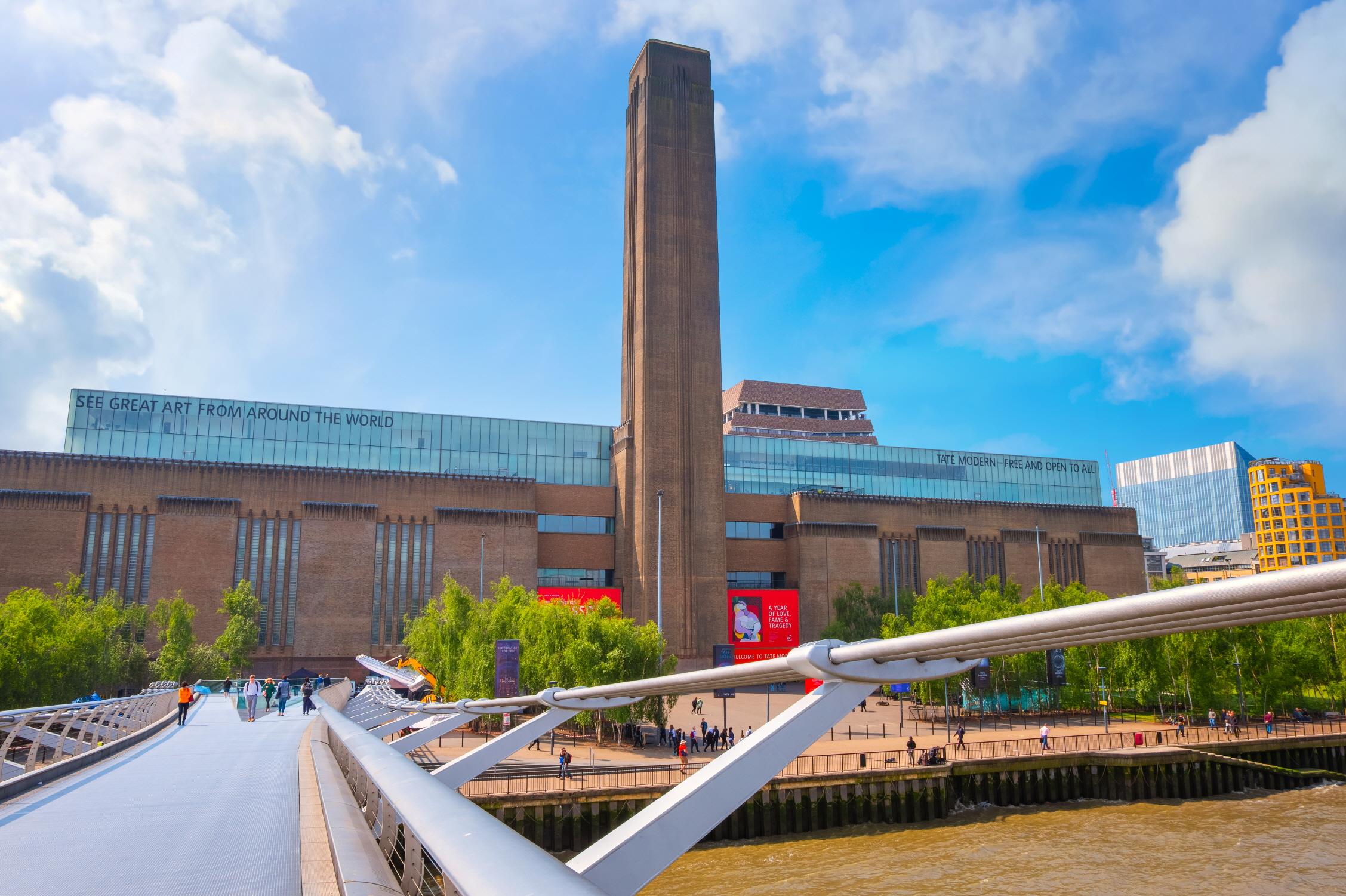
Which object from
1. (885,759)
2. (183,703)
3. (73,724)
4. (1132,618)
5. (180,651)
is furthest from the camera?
(180,651)

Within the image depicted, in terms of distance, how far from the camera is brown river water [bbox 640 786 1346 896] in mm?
22750

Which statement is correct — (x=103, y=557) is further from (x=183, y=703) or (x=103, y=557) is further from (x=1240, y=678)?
(x=1240, y=678)

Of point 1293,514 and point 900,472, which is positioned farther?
point 1293,514

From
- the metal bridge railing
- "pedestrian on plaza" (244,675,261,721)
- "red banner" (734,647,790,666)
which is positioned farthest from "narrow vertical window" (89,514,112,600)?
"red banner" (734,647,790,666)

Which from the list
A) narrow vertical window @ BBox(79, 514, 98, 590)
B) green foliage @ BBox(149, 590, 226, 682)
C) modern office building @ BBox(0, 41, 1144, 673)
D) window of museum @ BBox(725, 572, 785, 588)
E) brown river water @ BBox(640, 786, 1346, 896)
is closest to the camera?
brown river water @ BBox(640, 786, 1346, 896)

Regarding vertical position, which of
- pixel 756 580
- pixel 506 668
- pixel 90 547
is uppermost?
pixel 90 547

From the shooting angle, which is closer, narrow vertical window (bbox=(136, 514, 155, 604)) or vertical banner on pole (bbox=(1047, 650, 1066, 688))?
vertical banner on pole (bbox=(1047, 650, 1066, 688))

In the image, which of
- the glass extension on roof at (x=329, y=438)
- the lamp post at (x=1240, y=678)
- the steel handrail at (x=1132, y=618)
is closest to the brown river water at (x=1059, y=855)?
the lamp post at (x=1240, y=678)

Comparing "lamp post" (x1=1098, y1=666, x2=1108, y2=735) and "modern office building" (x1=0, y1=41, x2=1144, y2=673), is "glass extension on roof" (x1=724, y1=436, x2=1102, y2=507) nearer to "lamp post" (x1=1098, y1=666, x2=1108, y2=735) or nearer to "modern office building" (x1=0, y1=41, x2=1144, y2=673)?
"modern office building" (x1=0, y1=41, x2=1144, y2=673)

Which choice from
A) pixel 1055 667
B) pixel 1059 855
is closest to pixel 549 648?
pixel 1059 855

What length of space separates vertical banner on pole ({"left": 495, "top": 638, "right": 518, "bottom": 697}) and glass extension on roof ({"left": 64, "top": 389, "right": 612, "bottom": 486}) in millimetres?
34345

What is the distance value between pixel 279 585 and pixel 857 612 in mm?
40383

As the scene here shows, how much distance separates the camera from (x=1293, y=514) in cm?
11644

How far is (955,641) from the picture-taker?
343cm
